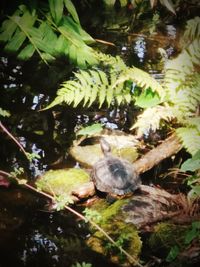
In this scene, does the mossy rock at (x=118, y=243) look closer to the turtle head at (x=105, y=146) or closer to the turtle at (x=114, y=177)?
the turtle at (x=114, y=177)

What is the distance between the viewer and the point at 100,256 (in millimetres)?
2455

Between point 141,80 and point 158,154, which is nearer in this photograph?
point 158,154

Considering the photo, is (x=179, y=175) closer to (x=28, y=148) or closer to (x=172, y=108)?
(x=172, y=108)

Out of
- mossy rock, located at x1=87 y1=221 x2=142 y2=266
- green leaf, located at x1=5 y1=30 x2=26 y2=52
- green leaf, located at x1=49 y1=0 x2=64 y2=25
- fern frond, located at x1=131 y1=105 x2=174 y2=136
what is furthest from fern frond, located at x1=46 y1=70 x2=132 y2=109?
mossy rock, located at x1=87 y1=221 x2=142 y2=266

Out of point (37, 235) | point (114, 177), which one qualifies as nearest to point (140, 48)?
point (114, 177)

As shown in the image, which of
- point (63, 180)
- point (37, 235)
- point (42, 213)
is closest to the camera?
point (37, 235)

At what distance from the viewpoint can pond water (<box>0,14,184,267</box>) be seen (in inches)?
94.1

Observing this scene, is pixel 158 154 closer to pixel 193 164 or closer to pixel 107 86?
pixel 107 86

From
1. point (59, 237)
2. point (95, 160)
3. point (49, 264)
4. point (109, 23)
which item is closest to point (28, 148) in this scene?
point (95, 160)

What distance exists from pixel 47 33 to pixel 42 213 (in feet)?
5.68

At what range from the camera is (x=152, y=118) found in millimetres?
3660

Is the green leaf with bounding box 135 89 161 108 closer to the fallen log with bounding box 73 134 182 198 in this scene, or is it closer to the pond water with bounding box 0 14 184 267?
the pond water with bounding box 0 14 184 267

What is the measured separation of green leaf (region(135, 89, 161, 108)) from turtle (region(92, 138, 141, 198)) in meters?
0.86

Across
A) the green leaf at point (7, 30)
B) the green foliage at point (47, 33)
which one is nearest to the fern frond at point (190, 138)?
the green foliage at point (47, 33)
